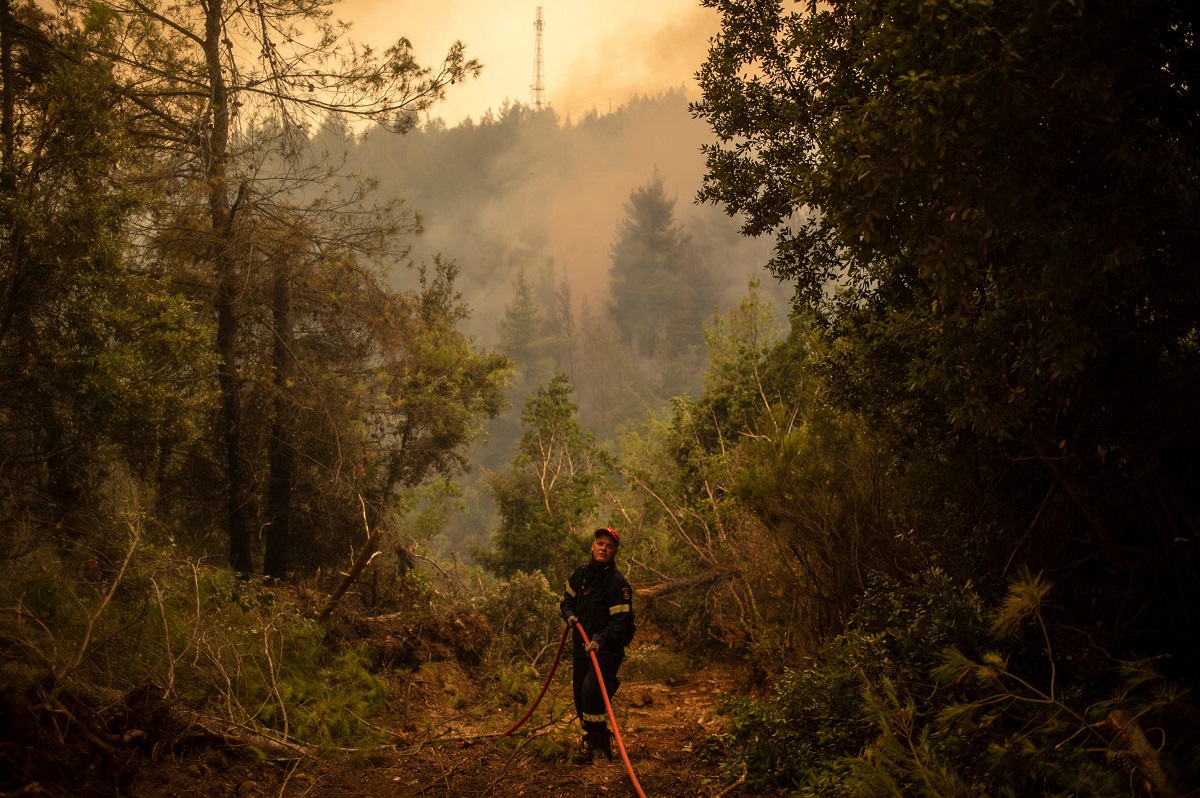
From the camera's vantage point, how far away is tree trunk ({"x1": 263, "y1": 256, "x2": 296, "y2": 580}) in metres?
15.6

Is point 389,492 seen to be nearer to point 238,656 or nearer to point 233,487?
point 233,487

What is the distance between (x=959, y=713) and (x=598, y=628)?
295 centimetres

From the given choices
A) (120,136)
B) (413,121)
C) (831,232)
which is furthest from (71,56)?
(831,232)

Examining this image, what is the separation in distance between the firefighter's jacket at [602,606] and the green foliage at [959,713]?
1340 millimetres

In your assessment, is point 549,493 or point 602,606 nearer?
point 602,606

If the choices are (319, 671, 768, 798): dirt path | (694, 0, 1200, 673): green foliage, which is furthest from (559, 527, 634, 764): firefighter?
(694, 0, 1200, 673): green foliage

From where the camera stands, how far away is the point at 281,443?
15.8 m

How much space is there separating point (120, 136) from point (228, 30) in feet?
21.8

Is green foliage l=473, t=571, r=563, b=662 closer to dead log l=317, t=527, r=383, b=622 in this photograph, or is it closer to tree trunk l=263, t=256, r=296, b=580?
dead log l=317, t=527, r=383, b=622

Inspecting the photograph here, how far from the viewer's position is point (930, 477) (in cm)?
722

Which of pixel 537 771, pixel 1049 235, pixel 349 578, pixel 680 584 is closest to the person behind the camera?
pixel 1049 235

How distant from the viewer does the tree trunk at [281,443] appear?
1562 centimetres

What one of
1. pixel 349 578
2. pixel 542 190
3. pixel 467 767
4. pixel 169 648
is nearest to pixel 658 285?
pixel 542 190

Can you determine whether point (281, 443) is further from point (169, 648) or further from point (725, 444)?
point (169, 648)
